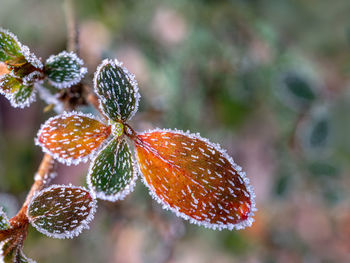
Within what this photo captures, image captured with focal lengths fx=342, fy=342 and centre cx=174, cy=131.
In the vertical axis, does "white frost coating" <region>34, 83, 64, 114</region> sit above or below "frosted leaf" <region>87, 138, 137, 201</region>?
above

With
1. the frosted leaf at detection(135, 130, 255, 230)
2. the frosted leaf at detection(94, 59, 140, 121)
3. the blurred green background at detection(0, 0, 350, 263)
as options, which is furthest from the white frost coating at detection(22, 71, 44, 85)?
the blurred green background at detection(0, 0, 350, 263)

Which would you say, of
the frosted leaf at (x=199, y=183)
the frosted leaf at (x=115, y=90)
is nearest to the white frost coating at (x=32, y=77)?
the frosted leaf at (x=115, y=90)

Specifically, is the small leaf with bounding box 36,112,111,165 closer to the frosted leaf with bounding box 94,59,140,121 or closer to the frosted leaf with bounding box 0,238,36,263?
the frosted leaf with bounding box 94,59,140,121

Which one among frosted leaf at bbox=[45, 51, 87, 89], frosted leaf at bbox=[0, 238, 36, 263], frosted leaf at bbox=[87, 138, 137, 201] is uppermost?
frosted leaf at bbox=[45, 51, 87, 89]

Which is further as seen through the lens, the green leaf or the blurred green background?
the blurred green background

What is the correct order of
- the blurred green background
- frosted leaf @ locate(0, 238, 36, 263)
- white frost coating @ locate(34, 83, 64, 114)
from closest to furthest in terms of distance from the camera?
frosted leaf @ locate(0, 238, 36, 263) → white frost coating @ locate(34, 83, 64, 114) → the blurred green background

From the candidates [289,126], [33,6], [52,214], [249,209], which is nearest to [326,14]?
[289,126]

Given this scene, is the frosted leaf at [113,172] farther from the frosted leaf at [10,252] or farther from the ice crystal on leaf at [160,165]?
the frosted leaf at [10,252]
